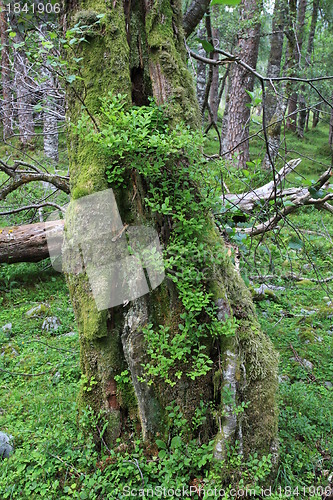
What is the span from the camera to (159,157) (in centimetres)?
227

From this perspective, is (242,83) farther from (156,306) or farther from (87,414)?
(87,414)

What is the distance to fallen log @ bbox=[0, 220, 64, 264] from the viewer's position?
5898 mm

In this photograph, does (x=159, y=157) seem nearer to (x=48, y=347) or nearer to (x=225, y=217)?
(x=225, y=217)

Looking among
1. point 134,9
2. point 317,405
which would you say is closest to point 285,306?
point 317,405

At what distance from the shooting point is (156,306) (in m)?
2.58

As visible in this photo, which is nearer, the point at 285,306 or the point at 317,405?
the point at 317,405

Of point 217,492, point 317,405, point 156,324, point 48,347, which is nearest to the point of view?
point 217,492

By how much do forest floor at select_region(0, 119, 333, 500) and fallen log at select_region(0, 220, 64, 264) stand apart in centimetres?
42

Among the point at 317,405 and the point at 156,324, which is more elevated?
the point at 156,324

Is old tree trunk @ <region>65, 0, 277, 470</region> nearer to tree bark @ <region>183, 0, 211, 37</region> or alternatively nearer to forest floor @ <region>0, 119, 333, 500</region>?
forest floor @ <region>0, 119, 333, 500</region>

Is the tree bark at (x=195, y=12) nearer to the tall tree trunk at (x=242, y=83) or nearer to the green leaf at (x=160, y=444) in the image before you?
the green leaf at (x=160, y=444)

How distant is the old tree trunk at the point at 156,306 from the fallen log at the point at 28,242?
3511 millimetres

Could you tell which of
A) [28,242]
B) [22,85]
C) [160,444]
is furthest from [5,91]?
[160,444]

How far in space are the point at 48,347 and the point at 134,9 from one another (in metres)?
3.60
